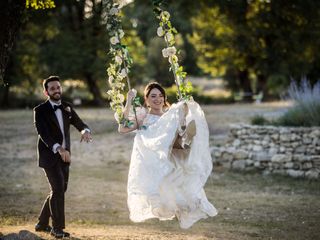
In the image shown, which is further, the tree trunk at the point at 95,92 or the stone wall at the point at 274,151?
the tree trunk at the point at 95,92

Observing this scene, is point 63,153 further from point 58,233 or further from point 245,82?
point 245,82

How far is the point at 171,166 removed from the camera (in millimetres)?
6102

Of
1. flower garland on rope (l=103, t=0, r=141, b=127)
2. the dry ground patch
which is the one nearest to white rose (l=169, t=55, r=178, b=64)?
flower garland on rope (l=103, t=0, r=141, b=127)

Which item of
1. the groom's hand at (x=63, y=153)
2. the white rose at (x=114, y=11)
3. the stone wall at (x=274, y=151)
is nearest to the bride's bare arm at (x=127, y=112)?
the groom's hand at (x=63, y=153)

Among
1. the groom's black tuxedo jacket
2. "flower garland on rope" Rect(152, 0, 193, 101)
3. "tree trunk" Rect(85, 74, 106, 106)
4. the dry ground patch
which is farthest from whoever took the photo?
"tree trunk" Rect(85, 74, 106, 106)

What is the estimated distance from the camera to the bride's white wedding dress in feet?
19.9

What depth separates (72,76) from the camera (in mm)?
36469

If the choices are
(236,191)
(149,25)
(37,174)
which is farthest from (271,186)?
(149,25)

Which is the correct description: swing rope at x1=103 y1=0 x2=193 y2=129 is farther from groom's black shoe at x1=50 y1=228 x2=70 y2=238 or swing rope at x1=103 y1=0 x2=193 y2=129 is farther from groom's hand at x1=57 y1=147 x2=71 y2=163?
groom's black shoe at x1=50 y1=228 x2=70 y2=238

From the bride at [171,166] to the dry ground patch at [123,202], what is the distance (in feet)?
3.48

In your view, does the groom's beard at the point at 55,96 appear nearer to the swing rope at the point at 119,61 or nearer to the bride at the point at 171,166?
the swing rope at the point at 119,61

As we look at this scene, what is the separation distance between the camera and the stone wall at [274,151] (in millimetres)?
12828

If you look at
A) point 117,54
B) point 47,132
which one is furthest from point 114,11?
point 47,132

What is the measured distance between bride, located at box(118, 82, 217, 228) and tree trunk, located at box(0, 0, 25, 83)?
72.8 inches
